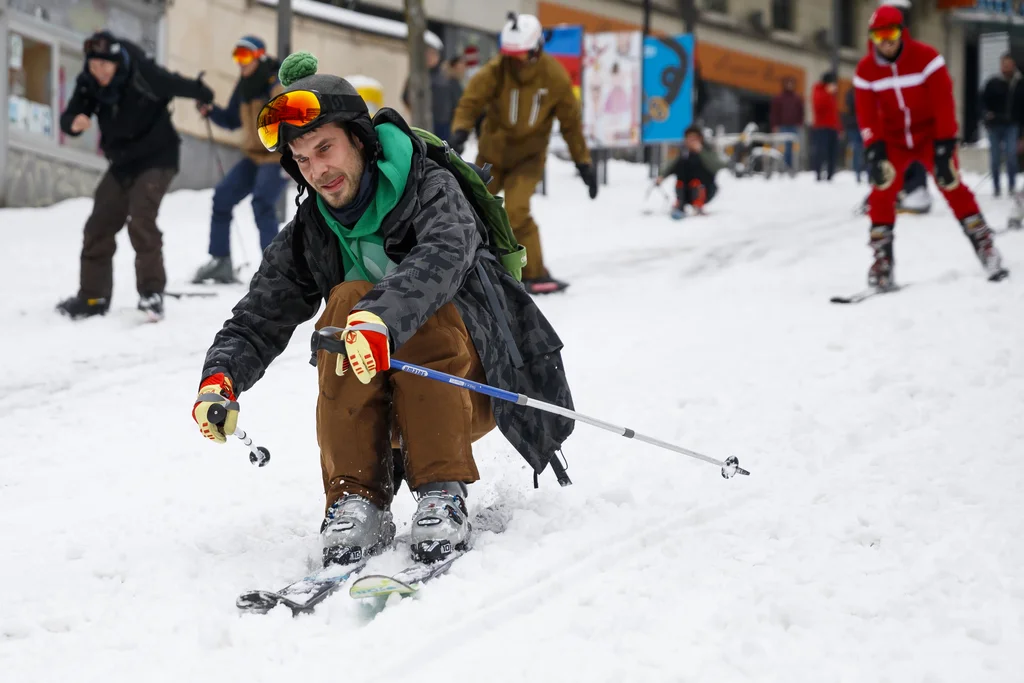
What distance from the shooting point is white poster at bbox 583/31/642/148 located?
14.7 meters

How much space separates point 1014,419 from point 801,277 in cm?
382

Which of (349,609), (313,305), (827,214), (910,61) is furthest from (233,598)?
(827,214)

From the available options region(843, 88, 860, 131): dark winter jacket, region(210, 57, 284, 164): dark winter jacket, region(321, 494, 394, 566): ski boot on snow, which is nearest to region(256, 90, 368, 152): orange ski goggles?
region(321, 494, 394, 566): ski boot on snow

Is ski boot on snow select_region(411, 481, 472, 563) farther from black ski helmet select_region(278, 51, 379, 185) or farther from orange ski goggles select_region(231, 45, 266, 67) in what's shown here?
orange ski goggles select_region(231, 45, 266, 67)

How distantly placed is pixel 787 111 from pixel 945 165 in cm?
1242

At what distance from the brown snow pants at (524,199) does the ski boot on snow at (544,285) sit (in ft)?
0.09

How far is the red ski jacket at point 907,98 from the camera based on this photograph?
683 cm

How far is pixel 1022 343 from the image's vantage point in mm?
5508

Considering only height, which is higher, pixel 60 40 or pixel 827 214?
pixel 60 40

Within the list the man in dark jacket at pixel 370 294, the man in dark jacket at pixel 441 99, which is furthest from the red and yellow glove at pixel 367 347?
the man in dark jacket at pixel 441 99

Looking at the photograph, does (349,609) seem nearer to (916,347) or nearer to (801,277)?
(916,347)

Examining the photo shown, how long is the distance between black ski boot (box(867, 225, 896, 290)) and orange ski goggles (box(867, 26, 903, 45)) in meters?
1.05

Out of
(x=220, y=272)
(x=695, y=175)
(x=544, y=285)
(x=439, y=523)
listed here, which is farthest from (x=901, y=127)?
(x=695, y=175)

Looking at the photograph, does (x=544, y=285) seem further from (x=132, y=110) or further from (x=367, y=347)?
(x=367, y=347)
